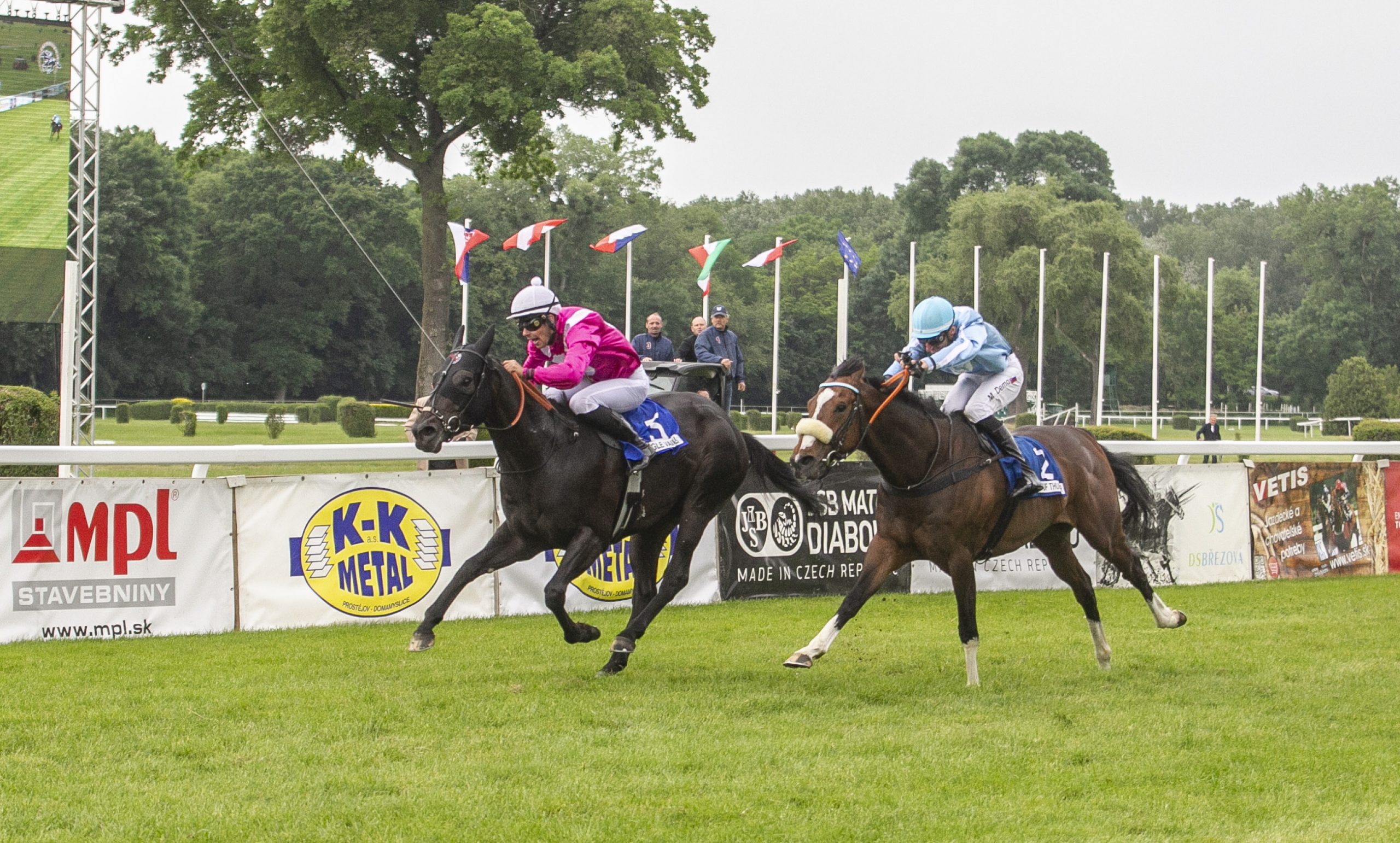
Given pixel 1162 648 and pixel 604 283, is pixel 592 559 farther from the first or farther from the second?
pixel 604 283

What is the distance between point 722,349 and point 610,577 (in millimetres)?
4377

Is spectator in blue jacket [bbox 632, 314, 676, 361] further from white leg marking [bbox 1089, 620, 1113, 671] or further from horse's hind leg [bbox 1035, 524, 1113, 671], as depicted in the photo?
white leg marking [bbox 1089, 620, 1113, 671]

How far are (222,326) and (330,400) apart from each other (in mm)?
9382

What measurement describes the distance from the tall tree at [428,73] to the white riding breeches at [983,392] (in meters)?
19.5

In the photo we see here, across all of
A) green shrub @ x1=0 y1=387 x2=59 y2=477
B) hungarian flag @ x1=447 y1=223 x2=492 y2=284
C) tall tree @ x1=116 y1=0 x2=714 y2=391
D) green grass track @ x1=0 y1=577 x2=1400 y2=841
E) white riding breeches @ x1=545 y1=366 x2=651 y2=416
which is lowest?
green grass track @ x1=0 y1=577 x2=1400 y2=841

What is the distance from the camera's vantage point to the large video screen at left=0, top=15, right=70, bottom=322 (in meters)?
18.6

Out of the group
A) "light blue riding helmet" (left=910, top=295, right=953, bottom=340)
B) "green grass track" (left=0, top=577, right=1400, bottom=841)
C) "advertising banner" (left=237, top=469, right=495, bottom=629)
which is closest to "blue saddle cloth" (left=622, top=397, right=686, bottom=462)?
"green grass track" (left=0, top=577, right=1400, bottom=841)

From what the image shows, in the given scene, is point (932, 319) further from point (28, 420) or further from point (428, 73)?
point (428, 73)

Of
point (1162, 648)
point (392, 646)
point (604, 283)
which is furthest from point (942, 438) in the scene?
point (604, 283)

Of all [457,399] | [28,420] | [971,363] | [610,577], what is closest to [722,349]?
[610,577]

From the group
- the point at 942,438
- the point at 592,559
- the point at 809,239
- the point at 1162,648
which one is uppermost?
the point at 809,239

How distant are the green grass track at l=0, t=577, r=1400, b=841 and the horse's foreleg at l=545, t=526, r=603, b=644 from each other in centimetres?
25

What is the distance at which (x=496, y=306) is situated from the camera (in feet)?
183

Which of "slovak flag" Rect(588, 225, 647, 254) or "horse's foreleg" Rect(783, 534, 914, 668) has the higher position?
"slovak flag" Rect(588, 225, 647, 254)
